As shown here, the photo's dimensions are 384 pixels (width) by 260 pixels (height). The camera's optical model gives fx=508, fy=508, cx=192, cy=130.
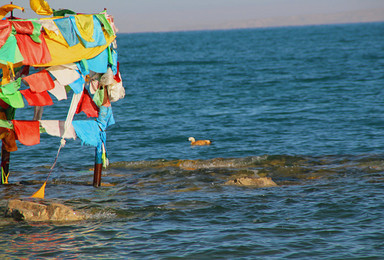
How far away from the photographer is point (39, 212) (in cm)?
A: 1143

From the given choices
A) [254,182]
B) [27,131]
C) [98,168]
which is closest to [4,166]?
[27,131]

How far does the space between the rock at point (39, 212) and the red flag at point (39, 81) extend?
8.67 feet

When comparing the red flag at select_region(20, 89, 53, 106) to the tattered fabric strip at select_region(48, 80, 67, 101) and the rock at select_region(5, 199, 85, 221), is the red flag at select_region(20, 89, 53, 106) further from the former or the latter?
the rock at select_region(5, 199, 85, 221)

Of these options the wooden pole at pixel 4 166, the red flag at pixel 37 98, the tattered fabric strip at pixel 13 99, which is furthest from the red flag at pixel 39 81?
the wooden pole at pixel 4 166

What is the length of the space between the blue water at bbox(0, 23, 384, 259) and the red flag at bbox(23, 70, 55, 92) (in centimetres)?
293

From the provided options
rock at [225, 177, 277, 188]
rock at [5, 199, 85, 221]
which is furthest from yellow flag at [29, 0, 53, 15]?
rock at [225, 177, 277, 188]

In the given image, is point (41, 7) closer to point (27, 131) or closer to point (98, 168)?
point (27, 131)

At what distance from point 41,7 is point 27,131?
3021 millimetres

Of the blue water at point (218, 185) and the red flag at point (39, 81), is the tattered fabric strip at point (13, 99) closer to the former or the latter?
the red flag at point (39, 81)

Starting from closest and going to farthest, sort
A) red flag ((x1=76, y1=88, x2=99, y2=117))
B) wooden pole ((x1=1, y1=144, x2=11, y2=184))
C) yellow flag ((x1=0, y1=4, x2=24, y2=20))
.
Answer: yellow flag ((x1=0, y1=4, x2=24, y2=20)) < red flag ((x1=76, y1=88, x2=99, y2=117)) < wooden pole ((x1=1, y1=144, x2=11, y2=184))

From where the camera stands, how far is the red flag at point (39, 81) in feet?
38.3

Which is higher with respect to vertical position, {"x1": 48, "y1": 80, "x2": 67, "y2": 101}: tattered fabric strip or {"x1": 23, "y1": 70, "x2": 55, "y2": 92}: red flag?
{"x1": 23, "y1": 70, "x2": 55, "y2": 92}: red flag

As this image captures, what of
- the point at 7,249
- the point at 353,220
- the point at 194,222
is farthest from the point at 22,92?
the point at 353,220

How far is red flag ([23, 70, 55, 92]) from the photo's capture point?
38.3 ft
